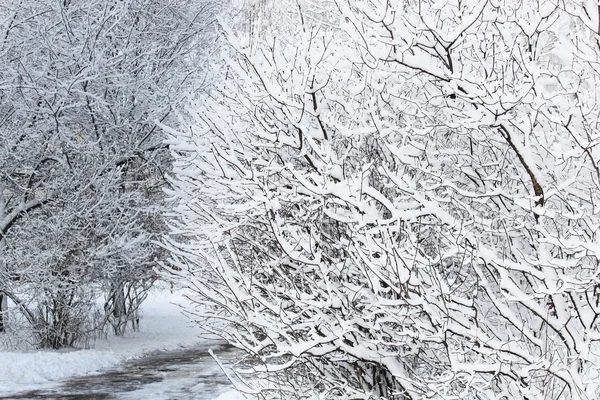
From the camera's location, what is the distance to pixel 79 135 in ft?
54.9

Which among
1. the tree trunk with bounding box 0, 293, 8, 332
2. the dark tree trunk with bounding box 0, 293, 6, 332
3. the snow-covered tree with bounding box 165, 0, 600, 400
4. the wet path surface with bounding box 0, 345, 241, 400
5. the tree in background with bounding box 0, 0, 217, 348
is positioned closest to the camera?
the snow-covered tree with bounding box 165, 0, 600, 400

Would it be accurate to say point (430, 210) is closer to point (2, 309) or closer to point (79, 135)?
point (79, 135)

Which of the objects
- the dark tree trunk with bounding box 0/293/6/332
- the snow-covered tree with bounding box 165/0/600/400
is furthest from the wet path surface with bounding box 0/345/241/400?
the snow-covered tree with bounding box 165/0/600/400

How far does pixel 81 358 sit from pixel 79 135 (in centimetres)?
489

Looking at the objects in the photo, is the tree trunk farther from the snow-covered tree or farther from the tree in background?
the snow-covered tree

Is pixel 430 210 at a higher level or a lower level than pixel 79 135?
lower

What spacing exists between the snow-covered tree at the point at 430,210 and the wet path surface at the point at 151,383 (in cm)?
606

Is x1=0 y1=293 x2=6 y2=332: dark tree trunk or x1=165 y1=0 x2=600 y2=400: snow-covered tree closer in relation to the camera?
x1=165 y1=0 x2=600 y2=400: snow-covered tree

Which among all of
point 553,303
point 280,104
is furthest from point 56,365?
point 553,303

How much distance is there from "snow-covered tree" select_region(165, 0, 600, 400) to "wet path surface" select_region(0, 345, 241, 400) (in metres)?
6.06

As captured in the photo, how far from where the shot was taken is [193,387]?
570 inches

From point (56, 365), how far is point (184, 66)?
7.37 meters

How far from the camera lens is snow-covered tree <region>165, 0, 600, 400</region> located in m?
4.17

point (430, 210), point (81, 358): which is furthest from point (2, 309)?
point (430, 210)
